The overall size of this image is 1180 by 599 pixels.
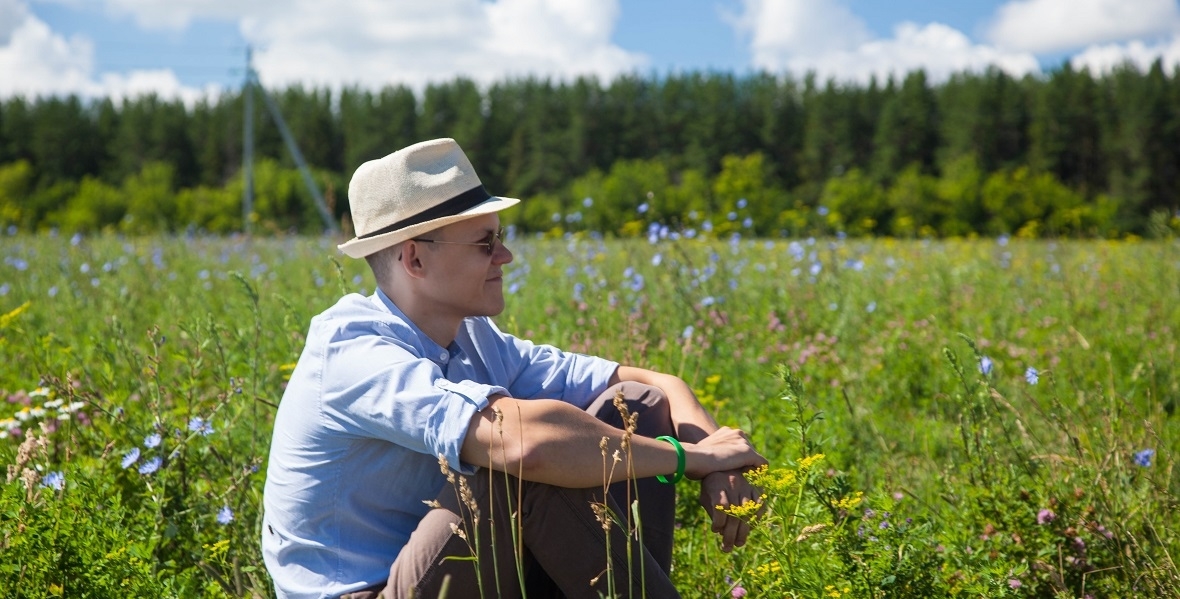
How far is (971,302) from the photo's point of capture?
565cm

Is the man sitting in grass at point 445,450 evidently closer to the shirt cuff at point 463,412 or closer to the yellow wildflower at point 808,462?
the shirt cuff at point 463,412

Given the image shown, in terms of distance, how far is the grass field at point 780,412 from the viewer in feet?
6.76

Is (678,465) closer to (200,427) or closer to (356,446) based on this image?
(356,446)

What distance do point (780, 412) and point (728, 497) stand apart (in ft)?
4.92

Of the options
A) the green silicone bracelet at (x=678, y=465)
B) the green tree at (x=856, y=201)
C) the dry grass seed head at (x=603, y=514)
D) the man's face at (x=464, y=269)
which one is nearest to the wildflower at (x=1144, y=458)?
the green silicone bracelet at (x=678, y=465)

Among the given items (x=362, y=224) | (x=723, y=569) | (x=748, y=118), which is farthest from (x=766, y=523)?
(x=748, y=118)

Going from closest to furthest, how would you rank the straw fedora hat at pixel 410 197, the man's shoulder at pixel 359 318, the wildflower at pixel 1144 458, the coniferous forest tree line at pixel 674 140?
1. the man's shoulder at pixel 359 318
2. the straw fedora hat at pixel 410 197
3. the wildflower at pixel 1144 458
4. the coniferous forest tree line at pixel 674 140

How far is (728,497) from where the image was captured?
196 cm

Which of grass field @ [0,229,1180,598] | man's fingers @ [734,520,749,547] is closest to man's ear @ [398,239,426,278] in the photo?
grass field @ [0,229,1180,598]

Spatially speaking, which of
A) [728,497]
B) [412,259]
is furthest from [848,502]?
[412,259]

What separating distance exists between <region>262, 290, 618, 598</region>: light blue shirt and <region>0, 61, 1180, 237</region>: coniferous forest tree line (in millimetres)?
40938

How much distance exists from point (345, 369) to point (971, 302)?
4.74m

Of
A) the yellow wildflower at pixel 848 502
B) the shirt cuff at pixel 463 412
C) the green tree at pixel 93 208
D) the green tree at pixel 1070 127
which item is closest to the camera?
the shirt cuff at pixel 463 412

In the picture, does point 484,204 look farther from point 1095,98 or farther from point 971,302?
point 1095,98
